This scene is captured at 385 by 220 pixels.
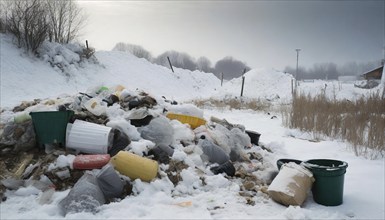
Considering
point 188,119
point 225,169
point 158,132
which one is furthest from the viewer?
point 188,119

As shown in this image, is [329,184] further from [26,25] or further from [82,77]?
[26,25]

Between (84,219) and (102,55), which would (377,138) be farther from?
(102,55)

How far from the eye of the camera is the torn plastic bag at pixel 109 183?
11.6ft

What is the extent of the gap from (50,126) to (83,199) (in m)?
1.48

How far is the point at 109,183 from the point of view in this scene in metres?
3.56

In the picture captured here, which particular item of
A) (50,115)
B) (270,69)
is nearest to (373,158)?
(50,115)

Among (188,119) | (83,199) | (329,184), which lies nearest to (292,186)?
(329,184)

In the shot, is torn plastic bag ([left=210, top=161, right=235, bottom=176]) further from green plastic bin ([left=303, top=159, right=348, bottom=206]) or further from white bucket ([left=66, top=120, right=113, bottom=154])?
white bucket ([left=66, top=120, right=113, bottom=154])

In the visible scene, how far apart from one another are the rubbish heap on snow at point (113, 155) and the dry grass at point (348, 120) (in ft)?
7.10

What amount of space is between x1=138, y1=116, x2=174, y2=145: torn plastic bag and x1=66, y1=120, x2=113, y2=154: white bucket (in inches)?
27.4

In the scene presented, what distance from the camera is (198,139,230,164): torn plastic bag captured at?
15.8ft

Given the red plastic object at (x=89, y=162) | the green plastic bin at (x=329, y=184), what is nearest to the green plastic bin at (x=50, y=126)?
the red plastic object at (x=89, y=162)

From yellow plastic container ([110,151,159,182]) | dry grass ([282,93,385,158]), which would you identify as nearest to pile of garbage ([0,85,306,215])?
yellow plastic container ([110,151,159,182])

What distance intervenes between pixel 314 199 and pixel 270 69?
99.7ft
